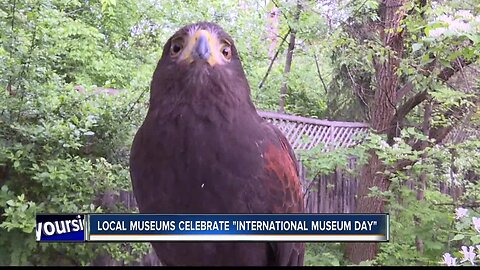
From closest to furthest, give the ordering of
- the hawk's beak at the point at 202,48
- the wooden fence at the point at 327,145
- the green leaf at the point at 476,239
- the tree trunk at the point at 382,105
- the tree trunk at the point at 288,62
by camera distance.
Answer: the hawk's beak at the point at 202,48 < the green leaf at the point at 476,239 < the tree trunk at the point at 382,105 < the wooden fence at the point at 327,145 < the tree trunk at the point at 288,62

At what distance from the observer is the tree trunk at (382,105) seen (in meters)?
2.59

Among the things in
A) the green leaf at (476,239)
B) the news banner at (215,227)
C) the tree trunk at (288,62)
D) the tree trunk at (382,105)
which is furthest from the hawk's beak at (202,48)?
the tree trunk at (288,62)

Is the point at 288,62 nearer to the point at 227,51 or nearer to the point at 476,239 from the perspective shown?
the point at 476,239

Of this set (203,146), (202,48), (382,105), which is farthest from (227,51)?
(382,105)

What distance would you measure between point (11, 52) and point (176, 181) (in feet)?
4.19

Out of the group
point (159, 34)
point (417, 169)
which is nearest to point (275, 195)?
point (417, 169)

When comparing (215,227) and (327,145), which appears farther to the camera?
(327,145)

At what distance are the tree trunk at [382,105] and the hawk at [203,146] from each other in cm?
158

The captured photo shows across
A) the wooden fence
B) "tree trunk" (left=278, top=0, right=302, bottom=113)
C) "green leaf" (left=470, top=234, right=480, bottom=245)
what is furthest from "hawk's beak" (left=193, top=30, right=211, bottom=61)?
"tree trunk" (left=278, top=0, right=302, bottom=113)

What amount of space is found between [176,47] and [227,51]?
4.2 inches

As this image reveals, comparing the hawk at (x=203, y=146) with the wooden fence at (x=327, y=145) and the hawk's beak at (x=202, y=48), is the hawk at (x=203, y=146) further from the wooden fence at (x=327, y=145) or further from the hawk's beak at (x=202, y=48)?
the wooden fence at (x=327, y=145)

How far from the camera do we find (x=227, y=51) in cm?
107

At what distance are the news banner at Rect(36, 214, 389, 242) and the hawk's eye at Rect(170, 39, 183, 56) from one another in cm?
34

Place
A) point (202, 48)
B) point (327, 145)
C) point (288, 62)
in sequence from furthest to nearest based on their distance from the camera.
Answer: point (288, 62)
point (327, 145)
point (202, 48)
